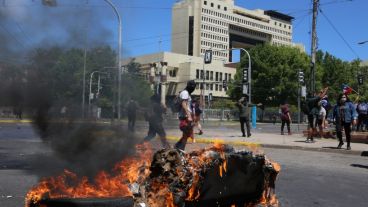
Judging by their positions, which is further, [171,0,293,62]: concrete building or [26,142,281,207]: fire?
[171,0,293,62]: concrete building

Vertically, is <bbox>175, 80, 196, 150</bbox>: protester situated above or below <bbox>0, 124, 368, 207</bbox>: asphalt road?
above

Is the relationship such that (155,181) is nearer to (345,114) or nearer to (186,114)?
(186,114)

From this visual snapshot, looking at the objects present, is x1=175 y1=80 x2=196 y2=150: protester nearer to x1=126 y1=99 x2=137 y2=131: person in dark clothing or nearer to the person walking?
x1=126 y1=99 x2=137 y2=131: person in dark clothing

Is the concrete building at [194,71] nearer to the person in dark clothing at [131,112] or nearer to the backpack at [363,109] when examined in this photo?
the backpack at [363,109]

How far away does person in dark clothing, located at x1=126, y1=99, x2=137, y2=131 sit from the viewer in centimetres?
613

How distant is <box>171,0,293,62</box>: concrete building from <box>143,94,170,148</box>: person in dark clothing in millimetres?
59053

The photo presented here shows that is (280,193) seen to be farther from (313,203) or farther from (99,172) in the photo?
(99,172)

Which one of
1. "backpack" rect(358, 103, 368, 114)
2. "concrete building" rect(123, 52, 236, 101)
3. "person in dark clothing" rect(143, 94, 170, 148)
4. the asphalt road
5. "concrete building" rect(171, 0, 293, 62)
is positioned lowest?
the asphalt road

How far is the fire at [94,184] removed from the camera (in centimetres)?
412

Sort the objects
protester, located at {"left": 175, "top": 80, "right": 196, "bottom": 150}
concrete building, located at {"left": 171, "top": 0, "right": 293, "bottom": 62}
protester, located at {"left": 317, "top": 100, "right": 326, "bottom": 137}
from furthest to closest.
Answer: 1. concrete building, located at {"left": 171, "top": 0, "right": 293, "bottom": 62}
2. protester, located at {"left": 317, "top": 100, "right": 326, "bottom": 137}
3. protester, located at {"left": 175, "top": 80, "right": 196, "bottom": 150}

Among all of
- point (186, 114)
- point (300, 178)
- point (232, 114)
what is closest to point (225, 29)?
point (232, 114)

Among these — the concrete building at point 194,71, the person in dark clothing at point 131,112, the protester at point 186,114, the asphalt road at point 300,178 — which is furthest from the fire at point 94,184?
the concrete building at point 194,71

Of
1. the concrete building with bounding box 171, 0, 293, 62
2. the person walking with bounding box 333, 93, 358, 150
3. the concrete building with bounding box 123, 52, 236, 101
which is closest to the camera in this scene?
the person walking with bounding box 333, 93, 358, 150

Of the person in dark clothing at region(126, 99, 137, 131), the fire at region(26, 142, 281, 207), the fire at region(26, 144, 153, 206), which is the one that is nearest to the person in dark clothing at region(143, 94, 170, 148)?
the person in dark clothing at region(126, 99, 137, 131)
